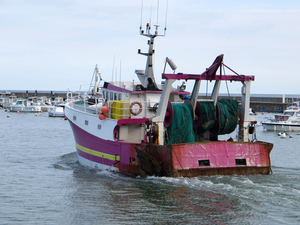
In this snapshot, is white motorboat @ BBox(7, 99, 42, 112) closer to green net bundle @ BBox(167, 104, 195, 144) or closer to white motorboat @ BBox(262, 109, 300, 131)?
white motorboat @ BBox(262, 109, 300, 131)

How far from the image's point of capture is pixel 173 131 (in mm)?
14438

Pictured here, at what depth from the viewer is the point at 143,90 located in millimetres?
16203

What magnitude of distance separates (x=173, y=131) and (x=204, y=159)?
1.59m

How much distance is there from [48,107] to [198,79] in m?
65.8

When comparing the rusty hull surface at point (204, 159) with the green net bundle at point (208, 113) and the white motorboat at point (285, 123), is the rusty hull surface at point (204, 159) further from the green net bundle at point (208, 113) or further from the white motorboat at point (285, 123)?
the white motorboat at point (285, 123)

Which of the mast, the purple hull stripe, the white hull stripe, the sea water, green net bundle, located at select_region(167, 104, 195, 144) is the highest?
the mast

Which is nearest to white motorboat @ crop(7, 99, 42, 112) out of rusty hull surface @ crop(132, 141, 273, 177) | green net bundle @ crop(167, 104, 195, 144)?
rusty hull surface @ crop(132, 141, 273, 177)

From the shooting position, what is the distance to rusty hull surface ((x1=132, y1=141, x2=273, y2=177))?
43.7 ft

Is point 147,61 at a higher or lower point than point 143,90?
higher

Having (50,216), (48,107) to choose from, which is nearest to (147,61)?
(50,216)

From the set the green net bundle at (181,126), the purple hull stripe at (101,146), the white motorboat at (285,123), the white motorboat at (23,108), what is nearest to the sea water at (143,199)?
the purple hull stripe at (101,146)

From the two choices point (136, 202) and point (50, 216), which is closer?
point (50, 216)

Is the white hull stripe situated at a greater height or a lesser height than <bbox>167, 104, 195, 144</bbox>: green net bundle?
lesser

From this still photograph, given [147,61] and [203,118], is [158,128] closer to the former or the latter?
[203,118]
